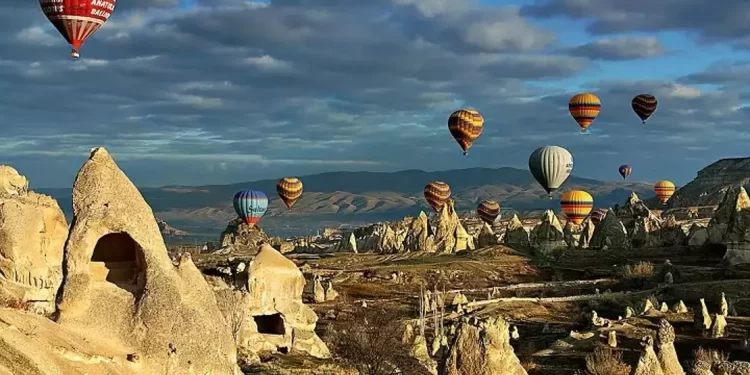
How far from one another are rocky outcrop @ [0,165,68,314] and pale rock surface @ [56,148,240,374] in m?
9.68

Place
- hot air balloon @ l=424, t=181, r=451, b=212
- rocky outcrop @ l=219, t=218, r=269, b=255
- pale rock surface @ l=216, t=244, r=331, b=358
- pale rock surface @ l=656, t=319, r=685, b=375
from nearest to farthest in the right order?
pale rock surface @ l=656, t=319, r=685, b=375 < pale rock surface @ l=216, t=244, r=331, b=358 < hot air balloon @ l=424, t=181, r=451, b=212 < rocky outcrop @ l=219, t=218, r=269, b=255

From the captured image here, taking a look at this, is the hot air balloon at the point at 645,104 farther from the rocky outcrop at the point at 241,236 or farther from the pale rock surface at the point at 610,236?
the rocky outcrop at the point at 241,236

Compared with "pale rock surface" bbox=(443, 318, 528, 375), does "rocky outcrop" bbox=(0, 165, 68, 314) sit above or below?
above

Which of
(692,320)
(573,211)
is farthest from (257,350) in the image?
(573,211)

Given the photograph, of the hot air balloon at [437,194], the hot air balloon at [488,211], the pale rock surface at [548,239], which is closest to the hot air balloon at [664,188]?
the hot air balloon at [488,211]

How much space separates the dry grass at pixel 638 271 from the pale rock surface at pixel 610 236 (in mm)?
15931

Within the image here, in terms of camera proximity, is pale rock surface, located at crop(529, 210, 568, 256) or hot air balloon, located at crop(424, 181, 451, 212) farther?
hot air balloon, located at crop(424, 181, 451, 212)

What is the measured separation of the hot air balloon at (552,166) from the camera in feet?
264

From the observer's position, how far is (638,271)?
6819cm

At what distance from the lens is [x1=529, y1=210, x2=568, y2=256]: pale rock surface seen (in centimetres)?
8962

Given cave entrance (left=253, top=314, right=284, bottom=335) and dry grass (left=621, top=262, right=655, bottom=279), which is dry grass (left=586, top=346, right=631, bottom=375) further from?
dry grass (left=621, top=262, right=655, bottom=279)

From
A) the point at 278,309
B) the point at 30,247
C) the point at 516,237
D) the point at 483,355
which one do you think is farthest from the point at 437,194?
the point at 483,355

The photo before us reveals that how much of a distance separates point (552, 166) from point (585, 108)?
20.8ft

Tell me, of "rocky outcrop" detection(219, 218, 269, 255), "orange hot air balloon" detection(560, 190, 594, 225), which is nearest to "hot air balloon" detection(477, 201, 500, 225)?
"rocky outcrop" detection(219, 218, 269, 255)
